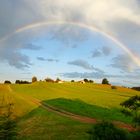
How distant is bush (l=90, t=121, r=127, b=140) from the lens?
2048 centimetres

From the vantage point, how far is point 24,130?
40625 millimetres

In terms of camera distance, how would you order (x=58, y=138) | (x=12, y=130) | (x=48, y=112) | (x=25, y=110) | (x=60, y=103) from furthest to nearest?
(x=60, y=103) < (x=25, y=110) < (x=48, y=112) < (x=58, y=138) < (x=12, y=130)

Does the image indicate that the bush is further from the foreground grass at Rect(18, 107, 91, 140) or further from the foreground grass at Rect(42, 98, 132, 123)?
the foreground grass at Rect(42, 98, 132, 123)

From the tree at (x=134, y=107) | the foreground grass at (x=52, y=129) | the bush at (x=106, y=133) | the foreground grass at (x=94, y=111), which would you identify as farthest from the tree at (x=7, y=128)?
the foreground grass at (x=94, y=111)

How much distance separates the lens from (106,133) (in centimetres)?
2050

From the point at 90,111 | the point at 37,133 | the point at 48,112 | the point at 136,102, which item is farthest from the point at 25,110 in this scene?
the point at 136,102

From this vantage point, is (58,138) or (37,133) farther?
(37,133)

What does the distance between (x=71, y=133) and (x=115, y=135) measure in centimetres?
1809

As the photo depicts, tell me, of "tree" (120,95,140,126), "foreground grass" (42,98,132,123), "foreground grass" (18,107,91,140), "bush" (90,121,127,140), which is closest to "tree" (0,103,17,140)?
"bush" (90,121,127,140)

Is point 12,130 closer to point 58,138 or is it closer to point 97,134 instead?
point 97,134

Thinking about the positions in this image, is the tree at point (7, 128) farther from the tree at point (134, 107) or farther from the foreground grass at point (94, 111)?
the foreground grass at point (94, 111)

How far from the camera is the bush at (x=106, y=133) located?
2048 centimetres

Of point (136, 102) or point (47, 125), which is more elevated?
point (136, 102)

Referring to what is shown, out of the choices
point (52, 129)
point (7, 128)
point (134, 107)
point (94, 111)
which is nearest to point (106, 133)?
point (134, 107)
